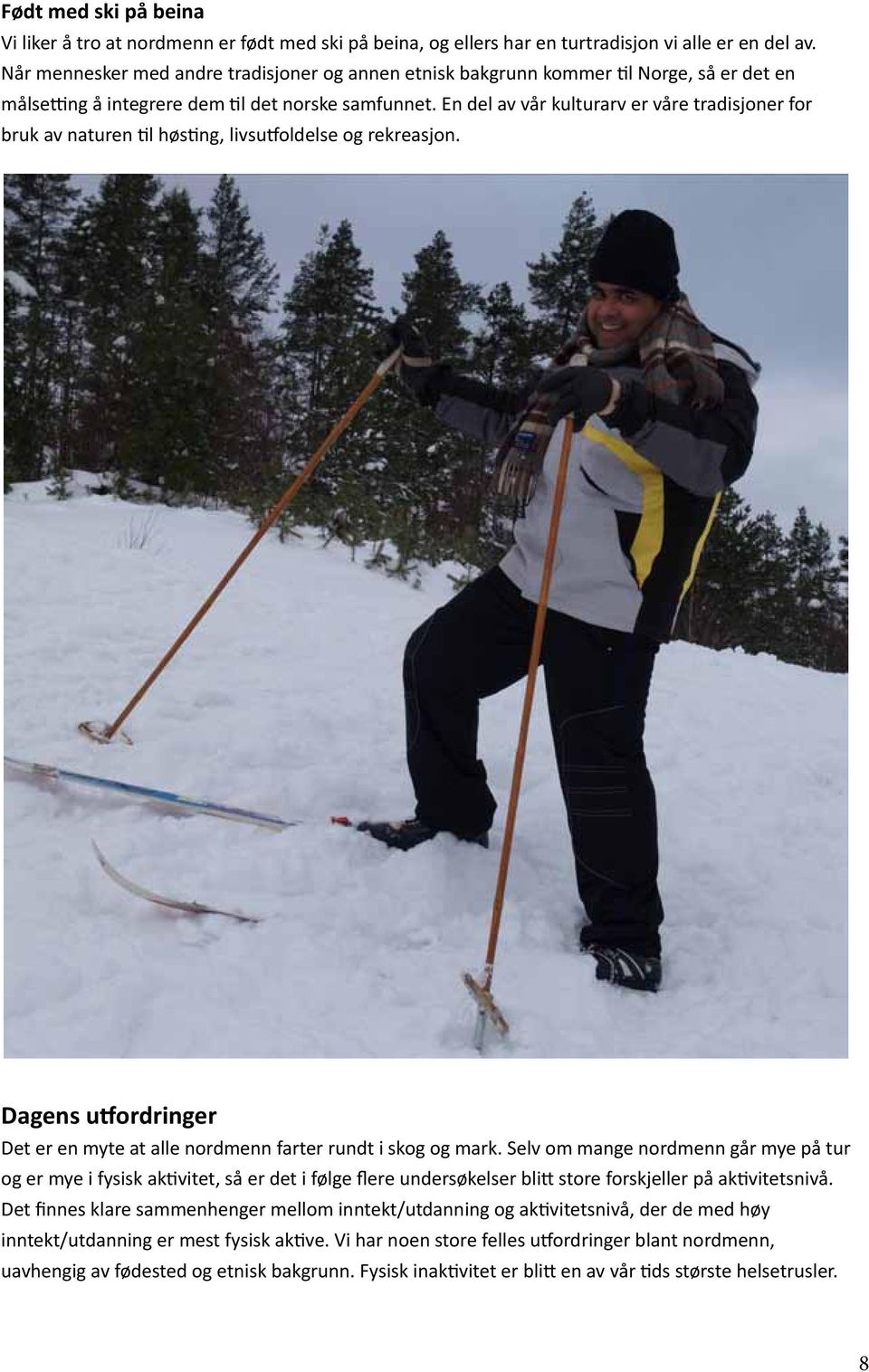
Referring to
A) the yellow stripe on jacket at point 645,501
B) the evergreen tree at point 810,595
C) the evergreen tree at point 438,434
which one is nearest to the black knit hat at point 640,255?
the yellow stripe on jacket at point 645,501

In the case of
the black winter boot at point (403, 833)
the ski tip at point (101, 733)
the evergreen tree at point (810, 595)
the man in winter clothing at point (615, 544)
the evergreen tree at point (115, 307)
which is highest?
the evergreen tree at point (115, 307)

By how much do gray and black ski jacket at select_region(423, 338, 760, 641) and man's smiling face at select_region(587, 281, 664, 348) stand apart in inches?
5.3

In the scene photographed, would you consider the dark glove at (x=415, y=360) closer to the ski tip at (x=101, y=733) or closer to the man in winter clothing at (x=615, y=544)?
the man in winter clothing at (x=615, y=544)

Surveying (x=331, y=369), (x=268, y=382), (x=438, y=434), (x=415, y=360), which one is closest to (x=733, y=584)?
(x=438, y=434)

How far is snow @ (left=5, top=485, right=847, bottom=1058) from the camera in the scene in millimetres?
2258

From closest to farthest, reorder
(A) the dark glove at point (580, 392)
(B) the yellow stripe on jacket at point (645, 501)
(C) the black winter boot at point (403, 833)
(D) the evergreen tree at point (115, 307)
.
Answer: (A) the dark glove at point (580, 392)
(B) the yellow stripe on jacket at point (645, 501)
(C) the black winter boot at point (403, 833)
(D) the evergreen tree at point (115, 307)

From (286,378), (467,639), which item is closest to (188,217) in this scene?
(286,378)

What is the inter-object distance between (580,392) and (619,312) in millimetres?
538

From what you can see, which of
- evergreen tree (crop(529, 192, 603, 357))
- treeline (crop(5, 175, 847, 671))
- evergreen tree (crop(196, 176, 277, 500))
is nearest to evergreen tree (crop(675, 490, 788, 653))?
treeline (crop(5, 175, 847, 671))

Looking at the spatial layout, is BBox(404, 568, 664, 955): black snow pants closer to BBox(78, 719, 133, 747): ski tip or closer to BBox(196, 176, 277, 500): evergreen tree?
BBox(78, 719, 133, 747): ski tip

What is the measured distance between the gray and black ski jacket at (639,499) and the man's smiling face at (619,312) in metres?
0.13

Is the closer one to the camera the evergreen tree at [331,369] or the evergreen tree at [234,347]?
the evergreen tree at [331,369]

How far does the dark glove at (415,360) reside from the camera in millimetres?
3150
